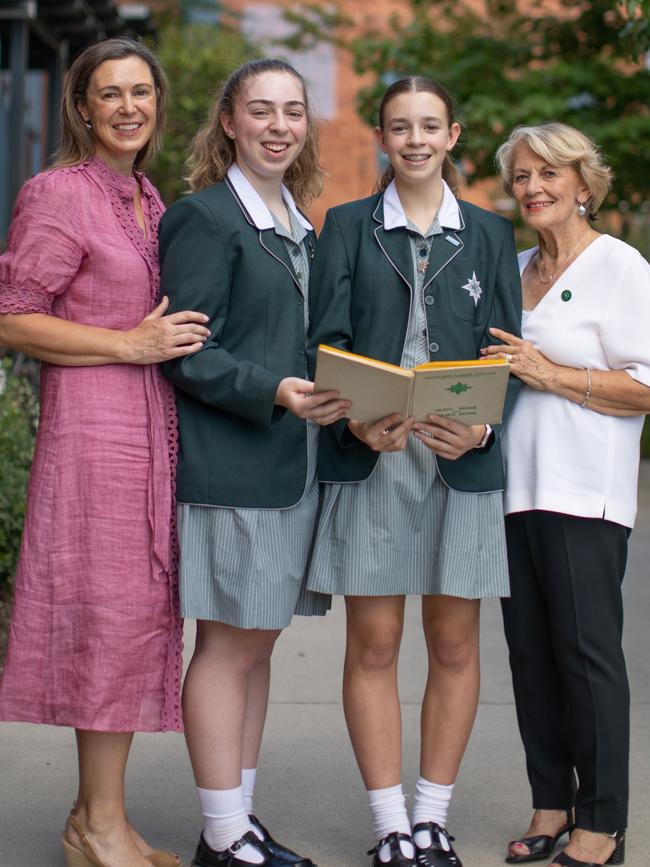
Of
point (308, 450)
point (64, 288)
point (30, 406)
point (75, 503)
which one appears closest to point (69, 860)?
point (75, 503)

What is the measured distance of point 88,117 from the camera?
11.4 ft

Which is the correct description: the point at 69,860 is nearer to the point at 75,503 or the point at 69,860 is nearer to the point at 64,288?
the point at 75,503

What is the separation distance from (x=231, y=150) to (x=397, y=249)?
55 centimetres

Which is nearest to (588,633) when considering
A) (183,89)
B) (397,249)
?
(397,249)

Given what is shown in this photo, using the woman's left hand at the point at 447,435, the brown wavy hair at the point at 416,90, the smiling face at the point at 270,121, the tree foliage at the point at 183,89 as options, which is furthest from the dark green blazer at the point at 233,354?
the tree foliage at the point at 183,89

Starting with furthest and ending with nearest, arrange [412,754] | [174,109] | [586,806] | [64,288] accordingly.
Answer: [174,109]
[412,754]
[586,806]
[64,288]

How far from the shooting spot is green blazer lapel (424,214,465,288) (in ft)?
11.3

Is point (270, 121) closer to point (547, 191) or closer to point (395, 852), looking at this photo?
point (547, 191)

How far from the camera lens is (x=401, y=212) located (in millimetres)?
3492

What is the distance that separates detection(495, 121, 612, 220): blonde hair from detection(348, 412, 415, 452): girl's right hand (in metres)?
0.90

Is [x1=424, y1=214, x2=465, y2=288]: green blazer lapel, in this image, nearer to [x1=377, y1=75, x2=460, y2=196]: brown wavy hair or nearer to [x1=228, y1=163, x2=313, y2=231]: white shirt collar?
[x1=377, y1=75, x2=460, y2=196]: brown wavy hair

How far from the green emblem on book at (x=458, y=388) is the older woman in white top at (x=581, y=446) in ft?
1.26

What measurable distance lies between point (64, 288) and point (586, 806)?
1977 millimetres

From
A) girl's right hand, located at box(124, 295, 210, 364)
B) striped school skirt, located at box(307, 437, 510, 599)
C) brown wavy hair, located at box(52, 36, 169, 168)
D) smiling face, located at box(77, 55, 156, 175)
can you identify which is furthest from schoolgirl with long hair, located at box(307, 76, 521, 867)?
brown wavy hair, located at box(52, 36, 169, 168)
